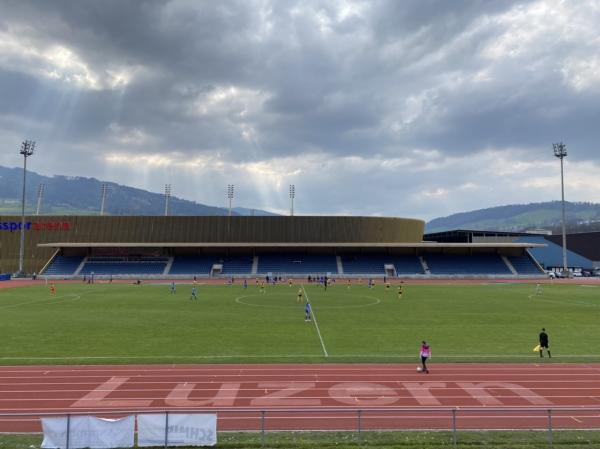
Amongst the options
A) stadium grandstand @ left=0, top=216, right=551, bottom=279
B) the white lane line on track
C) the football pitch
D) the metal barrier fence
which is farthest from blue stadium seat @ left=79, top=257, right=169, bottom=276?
the metal barrier fence

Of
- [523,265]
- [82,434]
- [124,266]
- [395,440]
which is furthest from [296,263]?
[82,434]

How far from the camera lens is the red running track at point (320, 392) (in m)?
12.4

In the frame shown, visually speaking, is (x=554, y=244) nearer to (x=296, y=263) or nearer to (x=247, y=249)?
(x=296, y=263)

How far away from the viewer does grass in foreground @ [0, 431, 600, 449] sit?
406 inches

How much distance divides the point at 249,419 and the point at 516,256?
91.4 metres

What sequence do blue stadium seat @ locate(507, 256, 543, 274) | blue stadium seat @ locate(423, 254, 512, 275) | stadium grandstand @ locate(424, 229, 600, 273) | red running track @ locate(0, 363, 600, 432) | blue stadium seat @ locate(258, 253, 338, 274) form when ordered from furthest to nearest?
stadium grandstand @ locate(424, 229, 600, 273)
blue stadium seat @ locate(507, 256, 543, 274)
blue stadium seat @ locate(423, 254, 512, 275)
blue stadium seat @ locate(258, 253, 338, 274)
red running track @ locate(0, 363, 600, 432)

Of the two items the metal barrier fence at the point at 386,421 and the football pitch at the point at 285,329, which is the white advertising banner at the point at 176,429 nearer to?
the metal barrier fence at the point at 386,421

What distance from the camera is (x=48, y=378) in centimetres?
1648

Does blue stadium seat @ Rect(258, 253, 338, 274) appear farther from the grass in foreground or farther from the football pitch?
the grass in foreground

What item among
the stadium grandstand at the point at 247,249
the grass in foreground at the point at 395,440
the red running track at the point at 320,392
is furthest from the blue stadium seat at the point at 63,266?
the grass in foreground at the point at 395,440

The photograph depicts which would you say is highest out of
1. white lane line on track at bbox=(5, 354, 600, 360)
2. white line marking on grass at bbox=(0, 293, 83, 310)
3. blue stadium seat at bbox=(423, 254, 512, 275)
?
blue stadium seat at bbox=(423, 254, 512, 275)

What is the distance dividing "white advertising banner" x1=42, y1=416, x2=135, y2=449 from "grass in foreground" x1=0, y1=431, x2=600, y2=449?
1002mm

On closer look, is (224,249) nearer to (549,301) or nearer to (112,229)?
(112,229)

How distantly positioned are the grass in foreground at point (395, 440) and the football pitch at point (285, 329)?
7.83 m
